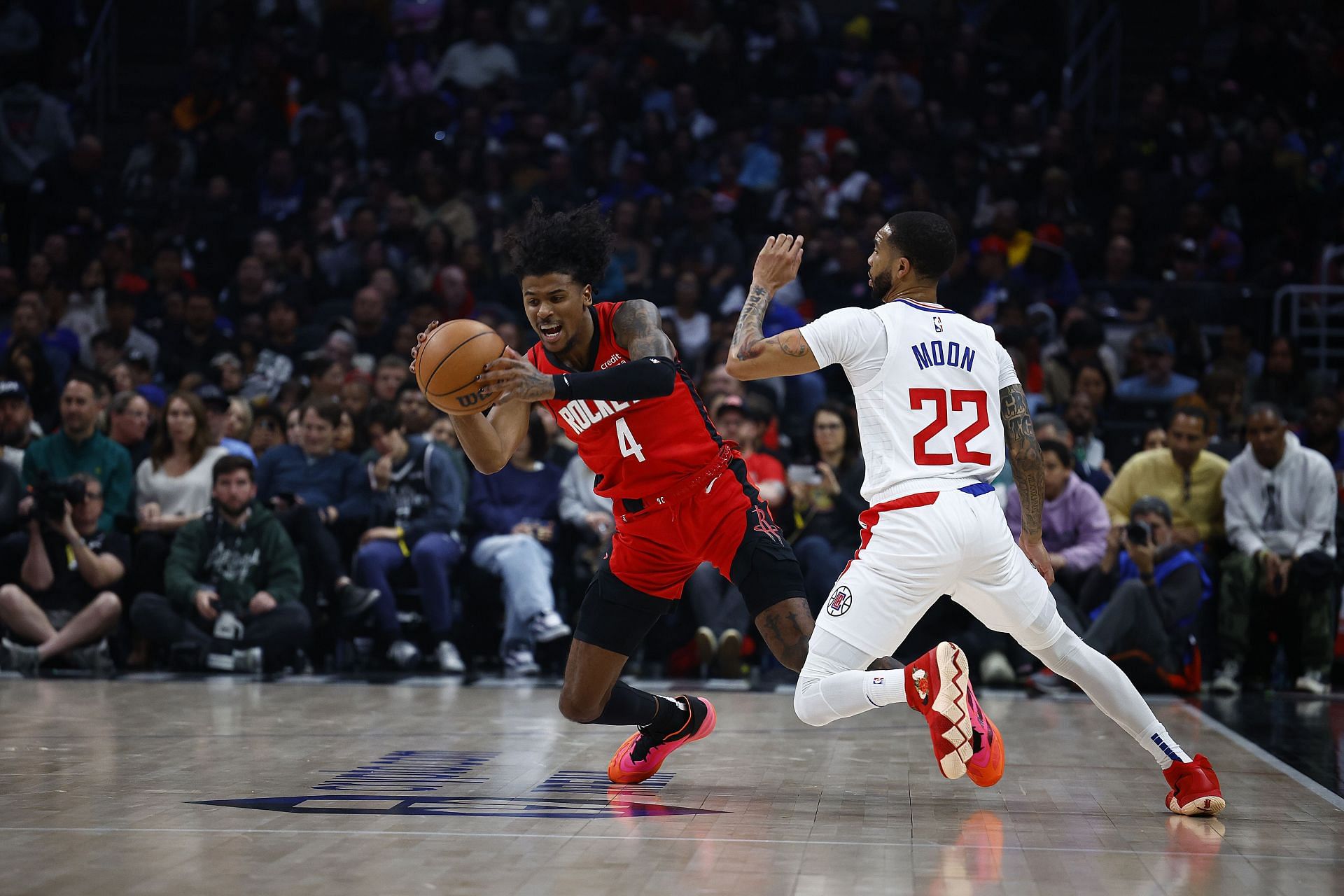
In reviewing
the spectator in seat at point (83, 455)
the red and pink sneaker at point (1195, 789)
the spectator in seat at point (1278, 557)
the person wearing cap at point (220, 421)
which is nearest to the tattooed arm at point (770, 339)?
the red and pink sneaker at point (1195, 789)

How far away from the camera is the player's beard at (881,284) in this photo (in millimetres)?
4551

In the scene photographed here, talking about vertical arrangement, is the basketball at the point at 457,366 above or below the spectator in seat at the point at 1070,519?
above

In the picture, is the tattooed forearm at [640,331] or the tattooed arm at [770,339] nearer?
the tattooed arm at [770,339]

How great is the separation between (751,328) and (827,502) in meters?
4.67

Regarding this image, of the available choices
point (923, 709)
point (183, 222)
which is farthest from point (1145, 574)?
point (183, 222)

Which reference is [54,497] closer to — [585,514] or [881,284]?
[585,514]

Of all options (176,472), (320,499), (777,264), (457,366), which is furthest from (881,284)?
(176,472)

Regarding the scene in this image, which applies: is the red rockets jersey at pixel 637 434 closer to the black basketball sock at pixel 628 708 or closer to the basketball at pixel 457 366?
the basketball at pixel 457 366

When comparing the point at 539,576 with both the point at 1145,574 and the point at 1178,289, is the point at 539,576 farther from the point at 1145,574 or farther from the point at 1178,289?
the point at 1178,289

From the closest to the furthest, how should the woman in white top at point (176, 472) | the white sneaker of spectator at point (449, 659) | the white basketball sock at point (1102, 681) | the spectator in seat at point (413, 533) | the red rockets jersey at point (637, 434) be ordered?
1. the white basketball sock at point (1102, 681)
2. the red rockets jersey at point (637, 434)
3. the white sneaker of spectator at point (449, 659)
4. the spectator in seat at point (413, 533)
5. the woman in white top at point (176, 472)

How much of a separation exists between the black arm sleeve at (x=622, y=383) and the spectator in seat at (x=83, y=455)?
19.8 ft

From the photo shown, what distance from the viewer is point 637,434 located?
5035mm

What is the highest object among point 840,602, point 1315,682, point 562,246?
point 562,246

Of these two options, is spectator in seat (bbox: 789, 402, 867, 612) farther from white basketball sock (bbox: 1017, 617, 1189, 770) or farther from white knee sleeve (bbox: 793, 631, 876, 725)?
white knee sleeve (bbox: 793, 631, 876, 725)
